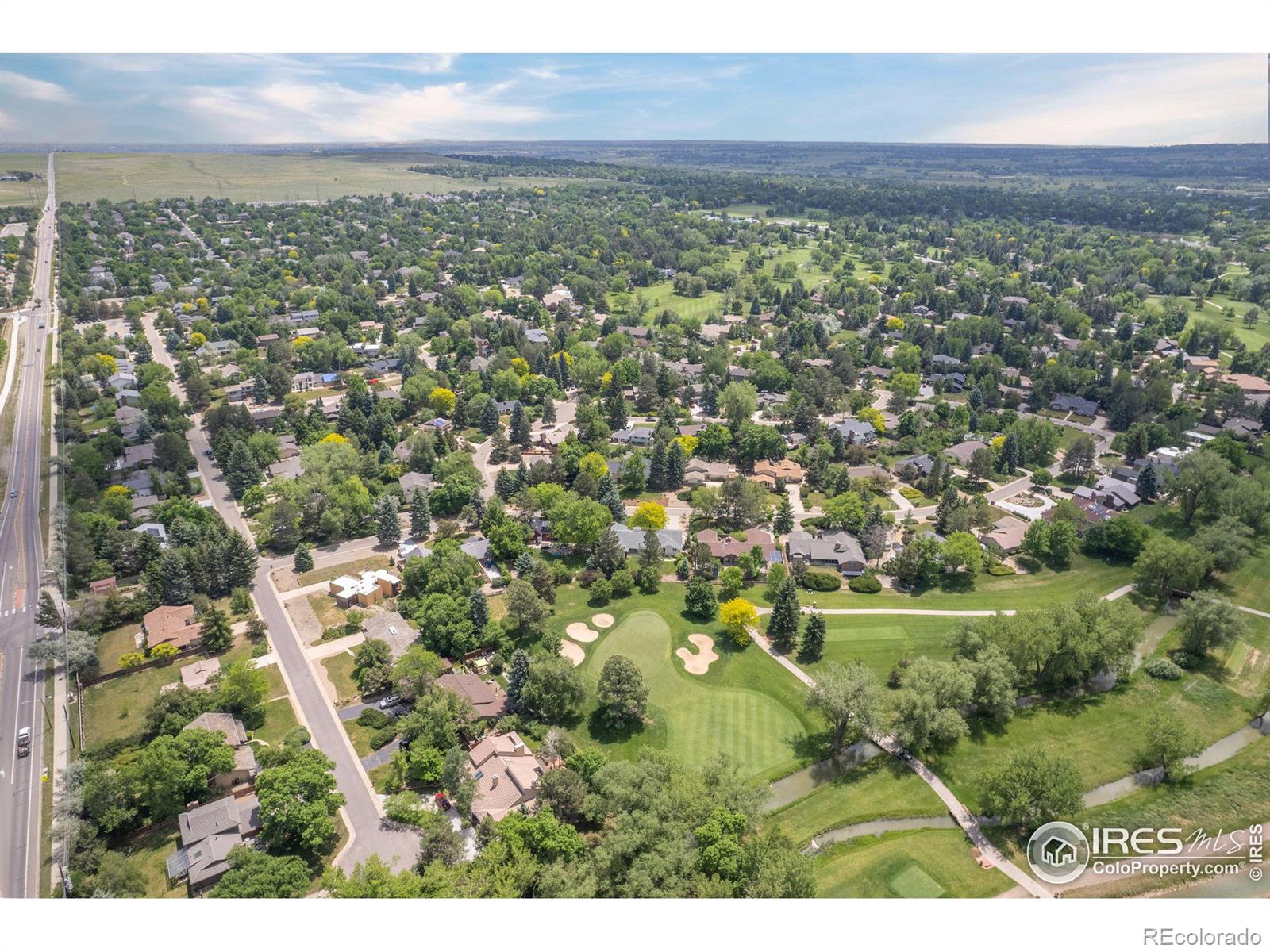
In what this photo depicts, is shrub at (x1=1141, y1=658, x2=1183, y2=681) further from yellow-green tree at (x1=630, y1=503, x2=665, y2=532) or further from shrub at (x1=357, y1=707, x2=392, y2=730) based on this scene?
shrub at (x1=357, y1=707, x2=392, y2=730)

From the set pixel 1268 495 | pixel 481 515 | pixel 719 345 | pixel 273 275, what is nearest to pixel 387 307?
pixel 273 275

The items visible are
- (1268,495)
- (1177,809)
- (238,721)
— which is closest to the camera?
(1177,809)

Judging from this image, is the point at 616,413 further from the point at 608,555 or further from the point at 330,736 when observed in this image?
the point at 330,736

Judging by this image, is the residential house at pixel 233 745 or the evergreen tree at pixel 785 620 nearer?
the residential house at pixel 233 745

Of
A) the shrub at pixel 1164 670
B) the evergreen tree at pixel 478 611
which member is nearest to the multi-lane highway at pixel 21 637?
the evergreen tree at pixel 478 611

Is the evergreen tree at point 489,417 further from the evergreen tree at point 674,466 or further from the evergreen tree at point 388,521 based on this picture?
the evergreen tree at point 674,466

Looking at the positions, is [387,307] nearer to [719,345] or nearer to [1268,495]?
[719,345]
